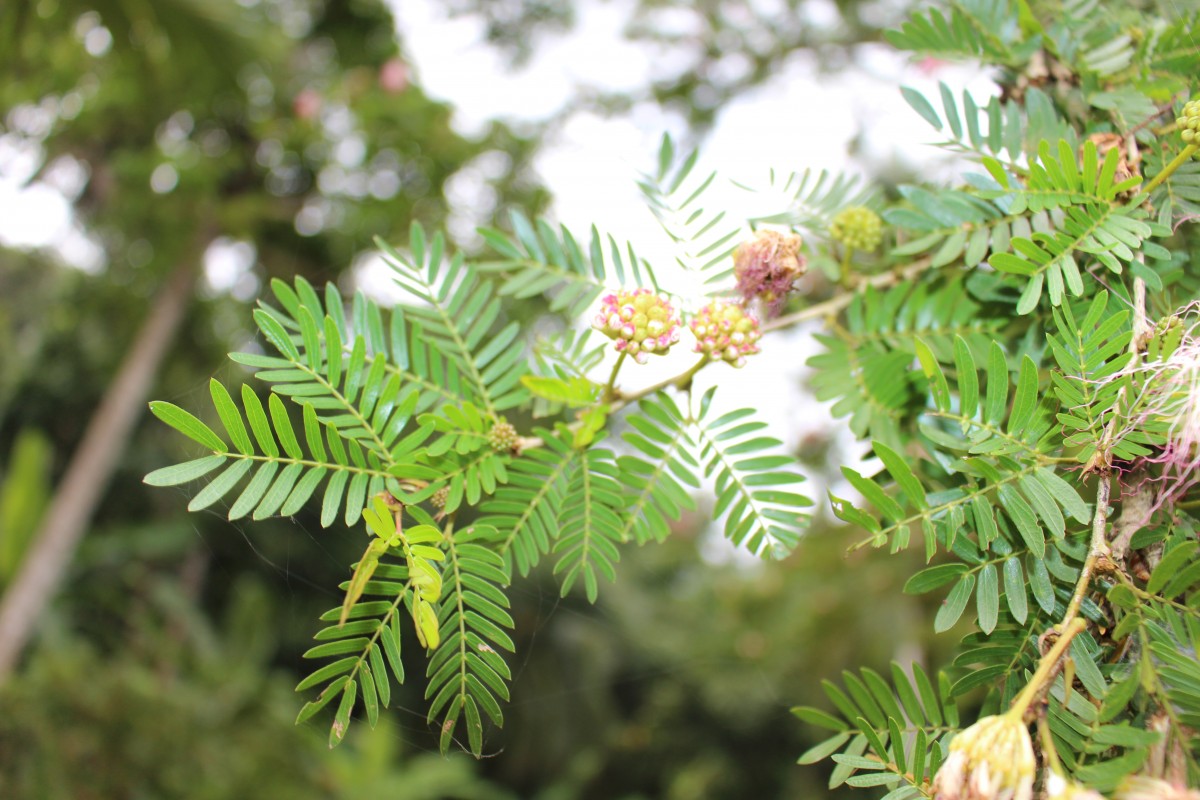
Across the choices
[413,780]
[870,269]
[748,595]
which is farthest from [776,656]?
[870,269]

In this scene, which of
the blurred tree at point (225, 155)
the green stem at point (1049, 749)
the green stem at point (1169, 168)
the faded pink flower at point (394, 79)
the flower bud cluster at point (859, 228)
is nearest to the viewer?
the green stem at point (1049, 749)

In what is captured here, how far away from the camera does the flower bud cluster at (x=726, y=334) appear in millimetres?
383

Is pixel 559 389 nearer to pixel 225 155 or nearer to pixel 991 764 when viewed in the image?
pixel 991 764

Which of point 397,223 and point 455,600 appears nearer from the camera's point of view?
point 455,600

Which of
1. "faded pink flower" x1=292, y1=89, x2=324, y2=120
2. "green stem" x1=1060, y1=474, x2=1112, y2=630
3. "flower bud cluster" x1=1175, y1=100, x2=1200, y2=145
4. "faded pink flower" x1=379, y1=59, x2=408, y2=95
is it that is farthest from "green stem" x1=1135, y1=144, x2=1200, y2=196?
"faded pink flower" x1=292, y1=89, x2=324, y2=120

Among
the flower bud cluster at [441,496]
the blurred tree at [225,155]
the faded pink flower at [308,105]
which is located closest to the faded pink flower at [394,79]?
the blurred tree at [225,155]

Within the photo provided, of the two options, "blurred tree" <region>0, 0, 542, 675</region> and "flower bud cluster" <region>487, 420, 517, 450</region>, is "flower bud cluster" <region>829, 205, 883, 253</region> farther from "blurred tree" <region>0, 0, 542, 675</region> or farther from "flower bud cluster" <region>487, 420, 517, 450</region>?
"blurred tree" <region>0, 0, 542, 675</region>

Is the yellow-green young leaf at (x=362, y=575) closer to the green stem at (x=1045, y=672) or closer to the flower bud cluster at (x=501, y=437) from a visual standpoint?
the flower bud cluster at (x=501, y=437)

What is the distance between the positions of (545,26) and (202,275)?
1759mm

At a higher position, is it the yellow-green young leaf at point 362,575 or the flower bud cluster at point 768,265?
the yellow-green young leaf at point 362,575

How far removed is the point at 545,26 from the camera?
9.20ft

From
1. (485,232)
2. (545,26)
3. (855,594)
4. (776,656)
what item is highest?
(545,26)

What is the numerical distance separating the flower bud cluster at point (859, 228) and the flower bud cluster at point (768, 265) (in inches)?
2.9

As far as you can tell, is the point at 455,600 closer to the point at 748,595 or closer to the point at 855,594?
the point at 855,594
